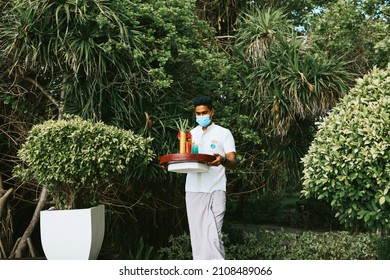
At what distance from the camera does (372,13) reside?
698 cm

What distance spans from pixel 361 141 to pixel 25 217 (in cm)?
434

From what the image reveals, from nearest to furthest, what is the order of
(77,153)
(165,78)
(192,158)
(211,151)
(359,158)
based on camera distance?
(192,158)
(211,151)
(359,158)
(77,153)
(165,78)

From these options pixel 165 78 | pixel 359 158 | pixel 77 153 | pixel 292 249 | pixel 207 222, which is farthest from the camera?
pixel 292 249

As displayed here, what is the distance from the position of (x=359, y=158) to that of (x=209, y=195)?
49.4 inches

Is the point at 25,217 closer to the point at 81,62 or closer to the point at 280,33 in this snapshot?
the point at 81,62

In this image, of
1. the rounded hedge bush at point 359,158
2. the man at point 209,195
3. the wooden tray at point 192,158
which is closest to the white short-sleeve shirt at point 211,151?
the man at point 209,195

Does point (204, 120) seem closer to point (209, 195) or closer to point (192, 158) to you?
point (192, 158)

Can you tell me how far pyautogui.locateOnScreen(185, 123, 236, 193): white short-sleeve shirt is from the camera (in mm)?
4184

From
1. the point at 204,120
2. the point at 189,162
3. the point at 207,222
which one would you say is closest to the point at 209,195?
the point at 207,222

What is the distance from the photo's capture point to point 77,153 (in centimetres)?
473

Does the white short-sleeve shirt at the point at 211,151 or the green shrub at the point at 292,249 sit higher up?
the white short-sleeve shirt at the point at 211,151

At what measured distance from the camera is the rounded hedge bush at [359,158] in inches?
173

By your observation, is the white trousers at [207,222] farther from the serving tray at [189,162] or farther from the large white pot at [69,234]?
the large white pot at [69,234]

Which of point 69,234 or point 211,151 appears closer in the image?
point 211,151
